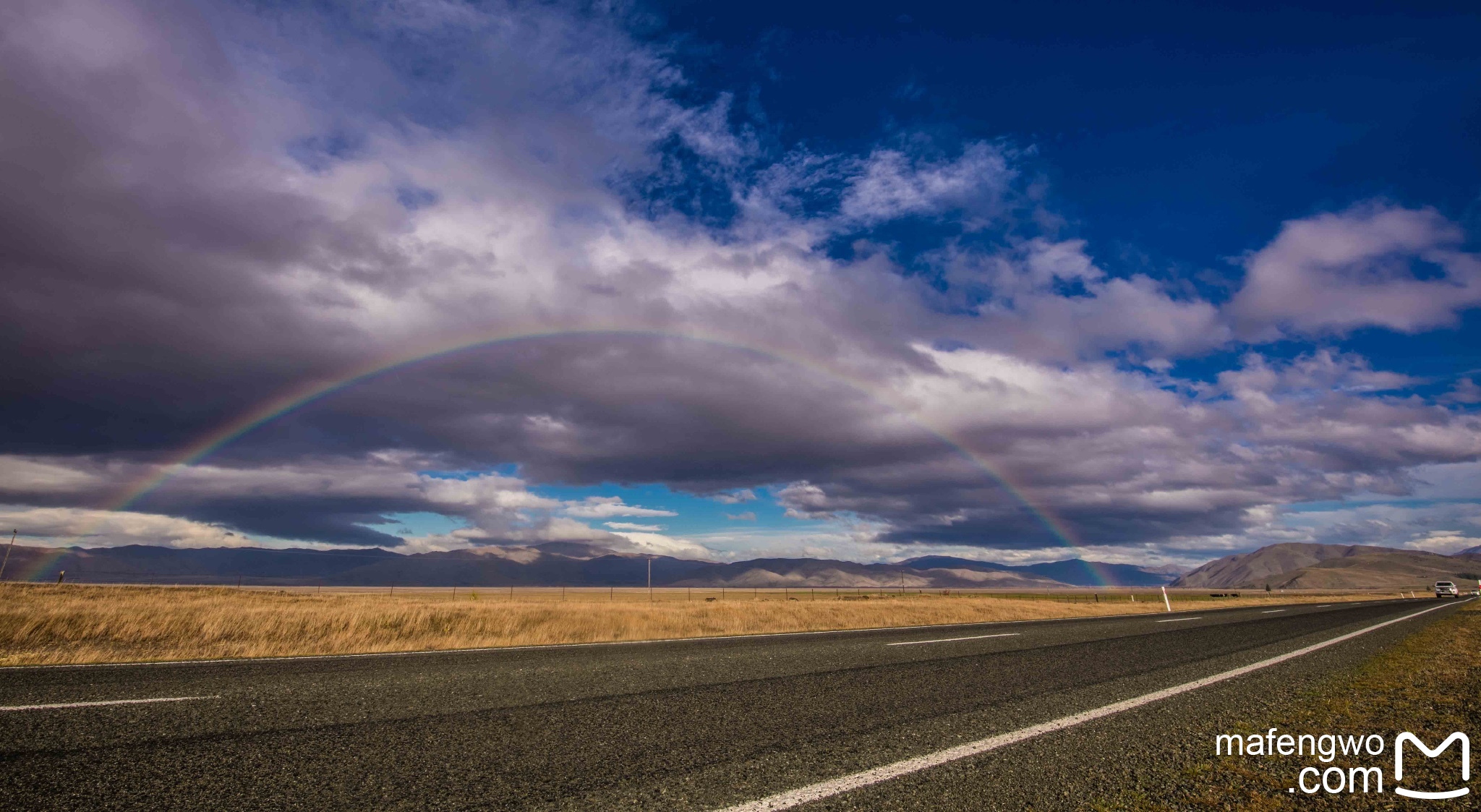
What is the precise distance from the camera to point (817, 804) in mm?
3850

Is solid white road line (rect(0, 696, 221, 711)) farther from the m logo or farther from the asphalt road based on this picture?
the m logo

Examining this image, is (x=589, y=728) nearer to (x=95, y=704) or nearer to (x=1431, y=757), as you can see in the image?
(x=95, y=704)

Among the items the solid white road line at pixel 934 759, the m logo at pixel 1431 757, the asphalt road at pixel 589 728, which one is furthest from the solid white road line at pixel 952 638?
the m logo at pixel 1431 757

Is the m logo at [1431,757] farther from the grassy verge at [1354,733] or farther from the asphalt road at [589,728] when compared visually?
the asphalt road at [589,728]

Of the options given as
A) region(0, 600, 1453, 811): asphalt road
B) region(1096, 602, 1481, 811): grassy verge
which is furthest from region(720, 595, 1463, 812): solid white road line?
region(1096, 602, 1481, 811): grassy verge

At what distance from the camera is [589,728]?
5656 mm

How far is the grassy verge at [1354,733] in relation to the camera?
4.04 m

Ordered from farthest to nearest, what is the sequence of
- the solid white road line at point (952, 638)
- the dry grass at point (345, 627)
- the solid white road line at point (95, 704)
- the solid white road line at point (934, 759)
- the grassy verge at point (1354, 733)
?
the solid white road line at point (952, 638), the dry grass at point (345, 627), the solid white road line at point (95, 704), the grassy verge at point (1354, 733), the solid white road line at point (934, 759)

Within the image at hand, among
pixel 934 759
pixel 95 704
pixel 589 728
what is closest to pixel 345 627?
pixel 95 704

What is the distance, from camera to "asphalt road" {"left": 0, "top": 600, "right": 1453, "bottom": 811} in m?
4.05

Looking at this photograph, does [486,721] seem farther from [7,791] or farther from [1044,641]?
[1044,641]

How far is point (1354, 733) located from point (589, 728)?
20.7ft

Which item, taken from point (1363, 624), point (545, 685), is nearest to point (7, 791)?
point (545, 685)

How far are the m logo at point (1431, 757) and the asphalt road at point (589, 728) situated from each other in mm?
1091
